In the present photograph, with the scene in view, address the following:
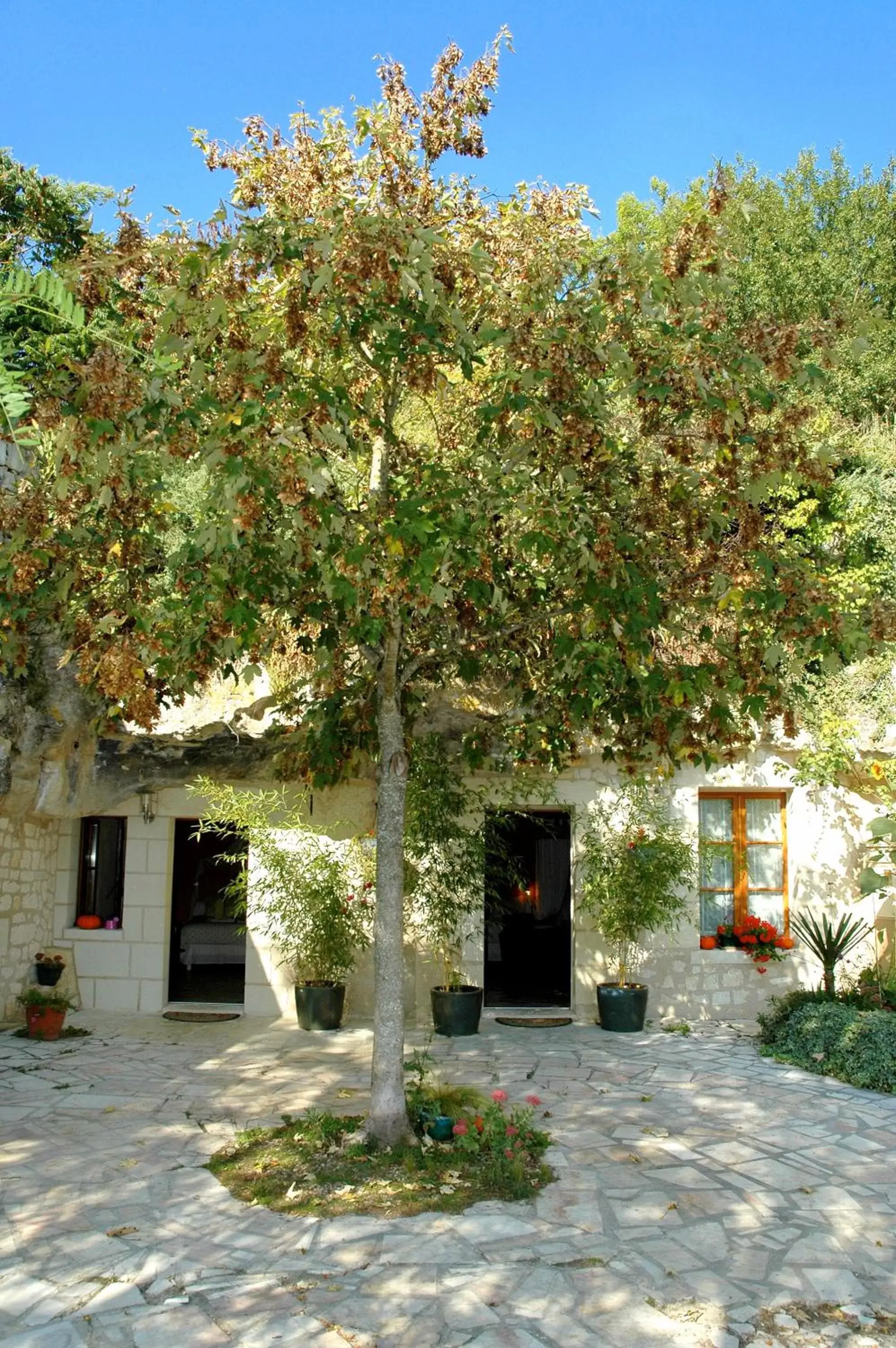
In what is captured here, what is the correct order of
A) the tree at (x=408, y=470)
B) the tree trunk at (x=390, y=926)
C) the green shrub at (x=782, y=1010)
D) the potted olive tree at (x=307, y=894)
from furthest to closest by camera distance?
the potted olive tree at (x=307, y=894) < the green shrub at (x=782, y=1010) < the tree trunk at (x=390, y=926) < the tree at (x=408, y=470)

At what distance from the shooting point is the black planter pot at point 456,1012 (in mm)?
8375

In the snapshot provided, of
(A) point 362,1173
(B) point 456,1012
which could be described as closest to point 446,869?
(B) point 456,1012

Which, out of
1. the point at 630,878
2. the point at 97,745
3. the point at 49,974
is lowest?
the point at 49,974

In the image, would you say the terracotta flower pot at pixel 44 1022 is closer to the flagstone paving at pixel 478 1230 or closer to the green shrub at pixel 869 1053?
the flagstone paving at pixel 478 1230

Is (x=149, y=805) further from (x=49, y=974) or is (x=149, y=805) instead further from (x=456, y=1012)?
(x=456, y=1012)

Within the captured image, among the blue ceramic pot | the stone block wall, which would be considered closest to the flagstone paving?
the blue ceramic pot

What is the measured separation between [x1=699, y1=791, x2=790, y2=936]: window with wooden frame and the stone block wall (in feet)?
19.1

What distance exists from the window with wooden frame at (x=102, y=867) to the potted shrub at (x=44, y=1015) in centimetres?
139

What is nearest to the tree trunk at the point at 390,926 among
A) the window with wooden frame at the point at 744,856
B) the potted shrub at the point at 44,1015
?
the potted shrub at the point at 44,1015

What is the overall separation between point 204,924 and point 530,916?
3901 millimetres

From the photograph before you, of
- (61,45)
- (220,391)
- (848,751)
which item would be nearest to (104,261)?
(220,391)

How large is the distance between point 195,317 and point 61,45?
113 inches

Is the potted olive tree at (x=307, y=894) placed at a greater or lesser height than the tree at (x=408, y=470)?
lesser

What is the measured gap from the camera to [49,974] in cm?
888
